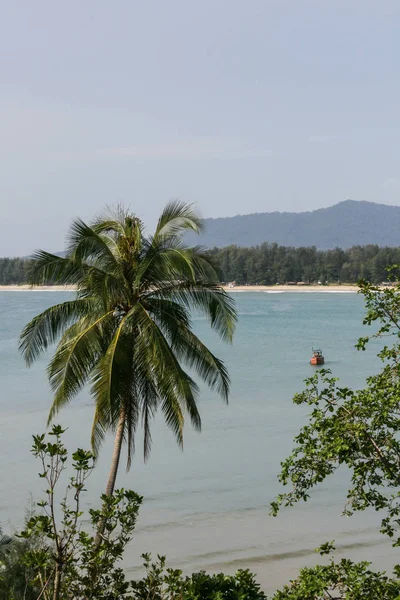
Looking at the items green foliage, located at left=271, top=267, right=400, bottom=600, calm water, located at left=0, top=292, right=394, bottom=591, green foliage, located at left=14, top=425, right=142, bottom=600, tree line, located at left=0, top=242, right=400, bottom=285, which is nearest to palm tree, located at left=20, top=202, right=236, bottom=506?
green foliage, located at left=271, top=267, right=400, bottom=600

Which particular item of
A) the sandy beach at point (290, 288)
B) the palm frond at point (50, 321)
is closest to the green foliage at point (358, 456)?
the palm frond at point (50, 321)

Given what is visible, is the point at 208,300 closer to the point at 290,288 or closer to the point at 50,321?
the point at 50,321

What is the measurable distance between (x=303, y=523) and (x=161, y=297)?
10923mm

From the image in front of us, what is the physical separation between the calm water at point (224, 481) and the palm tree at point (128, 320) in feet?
20.5

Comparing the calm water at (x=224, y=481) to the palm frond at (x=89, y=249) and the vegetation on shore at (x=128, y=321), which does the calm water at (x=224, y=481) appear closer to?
the vegetation on shore at (x=128, y=321)

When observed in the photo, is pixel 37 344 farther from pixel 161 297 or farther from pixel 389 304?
pixel 389 304

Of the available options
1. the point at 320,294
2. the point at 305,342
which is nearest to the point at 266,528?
the point at 305,342

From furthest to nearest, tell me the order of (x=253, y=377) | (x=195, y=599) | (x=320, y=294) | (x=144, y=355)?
(x=320, y=294), (x=253, y=377), (x=144, y=355), (x=195, y=599)

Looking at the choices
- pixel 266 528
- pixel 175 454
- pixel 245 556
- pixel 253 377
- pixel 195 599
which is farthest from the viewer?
pixel 253 377

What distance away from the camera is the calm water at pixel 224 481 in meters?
19.2

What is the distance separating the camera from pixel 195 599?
25.8ft

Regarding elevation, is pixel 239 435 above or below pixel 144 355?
below

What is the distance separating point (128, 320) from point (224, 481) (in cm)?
1532

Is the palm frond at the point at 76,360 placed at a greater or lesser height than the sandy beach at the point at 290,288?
greater
